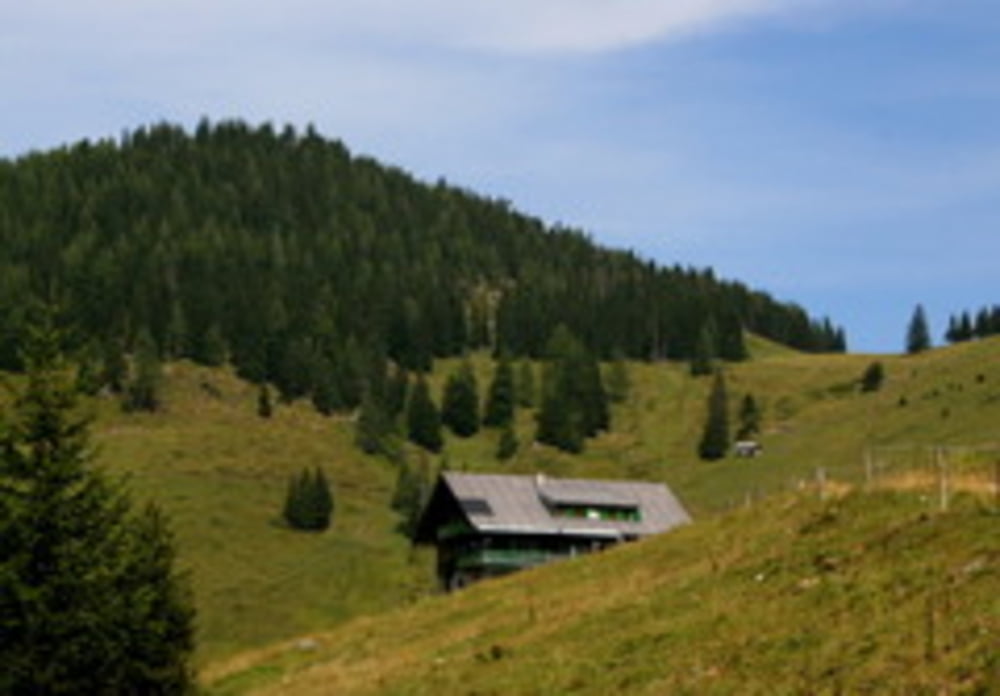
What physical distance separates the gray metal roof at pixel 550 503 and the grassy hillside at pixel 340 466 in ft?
52.1

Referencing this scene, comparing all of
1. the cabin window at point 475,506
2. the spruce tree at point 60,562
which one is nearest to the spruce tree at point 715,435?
the cabin window at point 475,506

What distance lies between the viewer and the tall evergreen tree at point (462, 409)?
195875 mm

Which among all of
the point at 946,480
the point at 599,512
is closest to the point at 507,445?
the point at 599,512

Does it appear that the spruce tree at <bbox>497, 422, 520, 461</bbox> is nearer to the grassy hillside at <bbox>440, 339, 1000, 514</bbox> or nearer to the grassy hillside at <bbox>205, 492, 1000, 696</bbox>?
the grassy hillside at <bbox>440, 339, 1000, 514</bbox>

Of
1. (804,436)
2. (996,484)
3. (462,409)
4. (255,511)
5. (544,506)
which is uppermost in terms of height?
(462,409)

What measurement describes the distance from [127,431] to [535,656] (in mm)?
146779

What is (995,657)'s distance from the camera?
19234 millimetres

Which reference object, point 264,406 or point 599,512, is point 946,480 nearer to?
point 599,512

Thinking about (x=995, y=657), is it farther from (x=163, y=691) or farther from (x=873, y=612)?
(x=163, y=691)

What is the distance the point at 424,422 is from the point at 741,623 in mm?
163567

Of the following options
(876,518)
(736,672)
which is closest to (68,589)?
(736,672)

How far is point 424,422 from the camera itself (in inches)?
7475

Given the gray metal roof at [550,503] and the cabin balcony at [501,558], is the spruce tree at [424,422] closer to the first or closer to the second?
the gray metal roof at [550,503]

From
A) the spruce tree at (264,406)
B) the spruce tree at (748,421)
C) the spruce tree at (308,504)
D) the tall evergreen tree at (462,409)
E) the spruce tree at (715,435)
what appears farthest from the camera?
the tall evergreen tree at (462,409)
